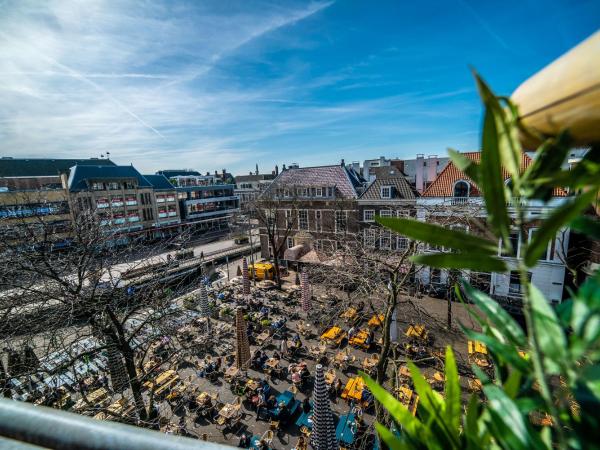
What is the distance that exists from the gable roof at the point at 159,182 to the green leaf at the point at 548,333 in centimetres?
4612

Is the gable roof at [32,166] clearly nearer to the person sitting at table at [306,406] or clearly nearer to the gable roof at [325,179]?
the gable roof at [325,179]

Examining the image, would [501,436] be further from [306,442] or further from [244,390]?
→ [244,390]

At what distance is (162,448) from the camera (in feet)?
2.66

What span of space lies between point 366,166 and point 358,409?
69.5ft

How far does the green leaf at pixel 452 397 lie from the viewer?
32.0 inches

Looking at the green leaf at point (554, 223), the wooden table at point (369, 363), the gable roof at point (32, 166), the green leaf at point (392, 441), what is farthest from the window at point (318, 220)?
the gable roof at point (32, 166)

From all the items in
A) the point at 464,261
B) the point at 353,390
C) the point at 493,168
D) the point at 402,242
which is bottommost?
the point at 353,390

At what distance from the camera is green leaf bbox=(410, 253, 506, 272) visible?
57 cm

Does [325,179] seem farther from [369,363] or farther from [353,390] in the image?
[353,390]

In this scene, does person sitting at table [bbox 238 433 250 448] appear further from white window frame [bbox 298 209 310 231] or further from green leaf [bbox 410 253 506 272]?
white window frame [bbox 298 209 310 231]

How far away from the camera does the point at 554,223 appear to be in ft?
1.56

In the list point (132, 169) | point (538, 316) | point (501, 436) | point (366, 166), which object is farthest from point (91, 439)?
point (132, 169)

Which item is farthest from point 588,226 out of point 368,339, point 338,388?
point 368,339

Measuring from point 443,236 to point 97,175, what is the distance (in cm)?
4328
